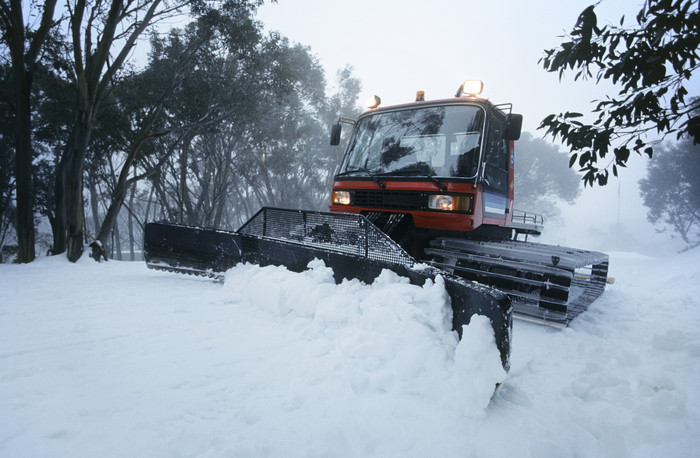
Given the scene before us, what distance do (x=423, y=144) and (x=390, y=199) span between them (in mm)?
899

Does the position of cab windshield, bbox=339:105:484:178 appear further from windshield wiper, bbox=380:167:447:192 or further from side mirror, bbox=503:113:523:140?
side mirror, bbox=503:113:523:140

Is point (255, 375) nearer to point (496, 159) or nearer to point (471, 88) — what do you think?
point (496, 159)

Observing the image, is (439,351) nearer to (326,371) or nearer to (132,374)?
(326,371)

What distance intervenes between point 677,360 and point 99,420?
166 inches

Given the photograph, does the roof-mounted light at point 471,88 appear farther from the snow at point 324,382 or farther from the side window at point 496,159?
the snow at point 324,382

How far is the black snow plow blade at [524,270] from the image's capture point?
11.6 ft

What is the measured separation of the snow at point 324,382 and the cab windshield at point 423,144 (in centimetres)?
199

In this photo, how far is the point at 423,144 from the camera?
4.68 metres

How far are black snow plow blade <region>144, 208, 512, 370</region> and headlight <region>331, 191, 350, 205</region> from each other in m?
0.91

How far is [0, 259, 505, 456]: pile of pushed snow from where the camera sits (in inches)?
65.1

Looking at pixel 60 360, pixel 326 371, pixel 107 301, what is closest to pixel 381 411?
pixel 326 371

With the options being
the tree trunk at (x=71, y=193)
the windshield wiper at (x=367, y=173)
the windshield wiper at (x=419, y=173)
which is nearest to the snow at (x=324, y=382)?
the windshield wiper at (x=367, y=173)

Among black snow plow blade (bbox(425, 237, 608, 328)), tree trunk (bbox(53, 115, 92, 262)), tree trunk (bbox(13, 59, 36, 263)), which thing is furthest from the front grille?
tree trunk (bbox(13, 59, 36, 263))

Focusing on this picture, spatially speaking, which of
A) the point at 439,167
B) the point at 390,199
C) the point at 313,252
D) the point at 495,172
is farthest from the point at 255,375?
the point at 495,172
